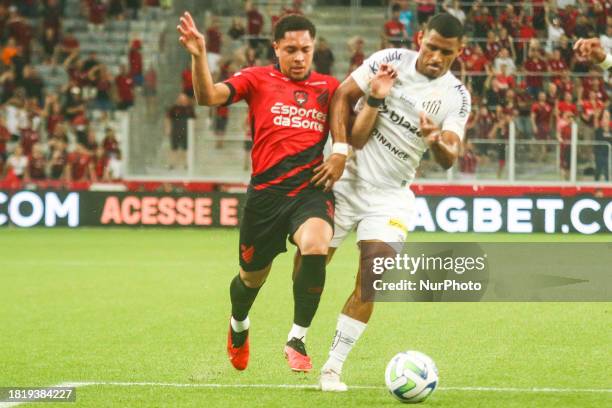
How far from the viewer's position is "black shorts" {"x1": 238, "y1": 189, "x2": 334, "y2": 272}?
24.5 feet

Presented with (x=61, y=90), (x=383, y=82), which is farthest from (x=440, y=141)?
(x=61, y=90)

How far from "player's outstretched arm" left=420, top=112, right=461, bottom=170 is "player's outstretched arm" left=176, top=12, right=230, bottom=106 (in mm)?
1294

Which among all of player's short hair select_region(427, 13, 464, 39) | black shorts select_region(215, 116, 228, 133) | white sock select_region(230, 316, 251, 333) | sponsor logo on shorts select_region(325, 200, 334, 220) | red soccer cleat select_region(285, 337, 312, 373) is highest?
player's short hair select_region(427, 13, 464, 39)

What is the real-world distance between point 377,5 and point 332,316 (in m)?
17.7

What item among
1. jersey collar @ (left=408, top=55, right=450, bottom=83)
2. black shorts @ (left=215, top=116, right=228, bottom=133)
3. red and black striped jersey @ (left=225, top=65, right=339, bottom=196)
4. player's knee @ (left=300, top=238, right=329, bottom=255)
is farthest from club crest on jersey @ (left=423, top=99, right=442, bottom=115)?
black shorts @ (left=215, top=116, right=228, bottom=133)

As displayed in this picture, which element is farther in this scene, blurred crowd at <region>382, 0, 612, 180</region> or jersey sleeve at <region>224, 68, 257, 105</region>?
blurred crowd at <region>382, 0, 612, 180</region>

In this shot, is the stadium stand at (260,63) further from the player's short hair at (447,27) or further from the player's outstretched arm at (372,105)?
the player's short hair at (447,27)

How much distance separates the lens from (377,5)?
1102 inches

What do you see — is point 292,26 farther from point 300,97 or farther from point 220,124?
point 220,124

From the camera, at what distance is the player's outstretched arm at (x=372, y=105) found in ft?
23.5

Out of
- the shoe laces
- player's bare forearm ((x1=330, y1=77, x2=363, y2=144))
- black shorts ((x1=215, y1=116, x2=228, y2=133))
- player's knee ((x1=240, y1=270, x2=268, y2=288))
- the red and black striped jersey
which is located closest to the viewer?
the shoe laces

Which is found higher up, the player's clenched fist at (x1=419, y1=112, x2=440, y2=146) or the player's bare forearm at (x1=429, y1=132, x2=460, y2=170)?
the player's clenched fist at (x1=419, y1=112, x2=440, y2=146)

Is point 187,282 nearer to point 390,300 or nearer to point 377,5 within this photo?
point 390,300

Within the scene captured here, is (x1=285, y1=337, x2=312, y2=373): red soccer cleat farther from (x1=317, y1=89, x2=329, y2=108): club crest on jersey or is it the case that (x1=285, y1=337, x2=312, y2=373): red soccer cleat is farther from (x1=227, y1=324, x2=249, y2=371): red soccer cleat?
(x1=317, y1=89, x2=329, y2=108): club crest on jersey
